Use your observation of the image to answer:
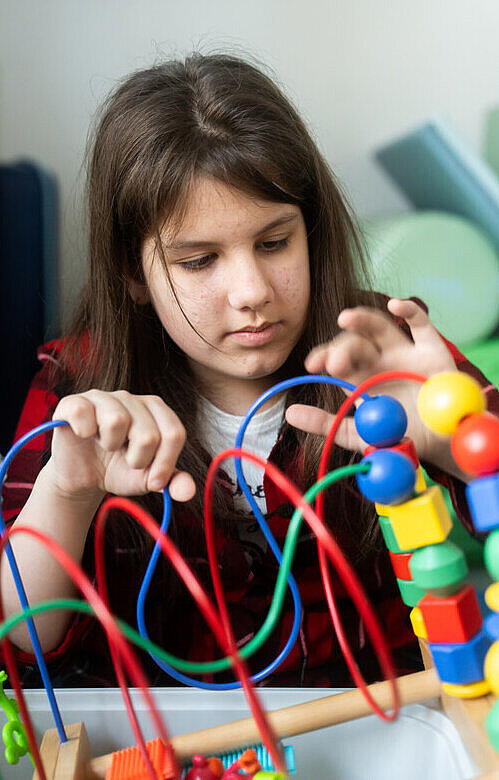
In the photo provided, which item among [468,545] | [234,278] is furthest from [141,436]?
[468,545]

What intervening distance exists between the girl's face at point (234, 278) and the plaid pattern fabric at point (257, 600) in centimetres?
13

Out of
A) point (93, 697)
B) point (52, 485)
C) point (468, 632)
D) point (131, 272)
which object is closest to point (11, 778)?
point (93, 697)

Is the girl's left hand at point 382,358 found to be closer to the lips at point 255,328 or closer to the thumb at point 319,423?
the thumb at point 319,423

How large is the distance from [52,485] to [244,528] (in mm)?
258

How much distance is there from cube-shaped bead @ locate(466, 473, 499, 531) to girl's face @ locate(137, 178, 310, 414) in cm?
29

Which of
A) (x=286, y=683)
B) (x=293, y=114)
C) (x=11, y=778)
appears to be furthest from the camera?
(x=293, y=114)

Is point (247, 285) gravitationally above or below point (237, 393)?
above

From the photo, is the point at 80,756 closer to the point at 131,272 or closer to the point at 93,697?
the point at 93,697

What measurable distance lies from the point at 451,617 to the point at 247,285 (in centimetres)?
30

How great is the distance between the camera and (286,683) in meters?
0.58

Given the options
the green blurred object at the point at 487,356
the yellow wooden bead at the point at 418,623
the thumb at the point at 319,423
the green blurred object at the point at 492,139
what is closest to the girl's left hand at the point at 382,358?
the thumb at the point at 319,423

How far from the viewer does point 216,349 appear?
0.65 meters

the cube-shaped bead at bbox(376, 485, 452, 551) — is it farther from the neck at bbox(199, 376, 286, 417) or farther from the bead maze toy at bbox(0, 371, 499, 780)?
the neck at bbox(199, 376, 286, 417)

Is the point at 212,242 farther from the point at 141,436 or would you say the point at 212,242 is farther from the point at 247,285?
the point at 141,436
